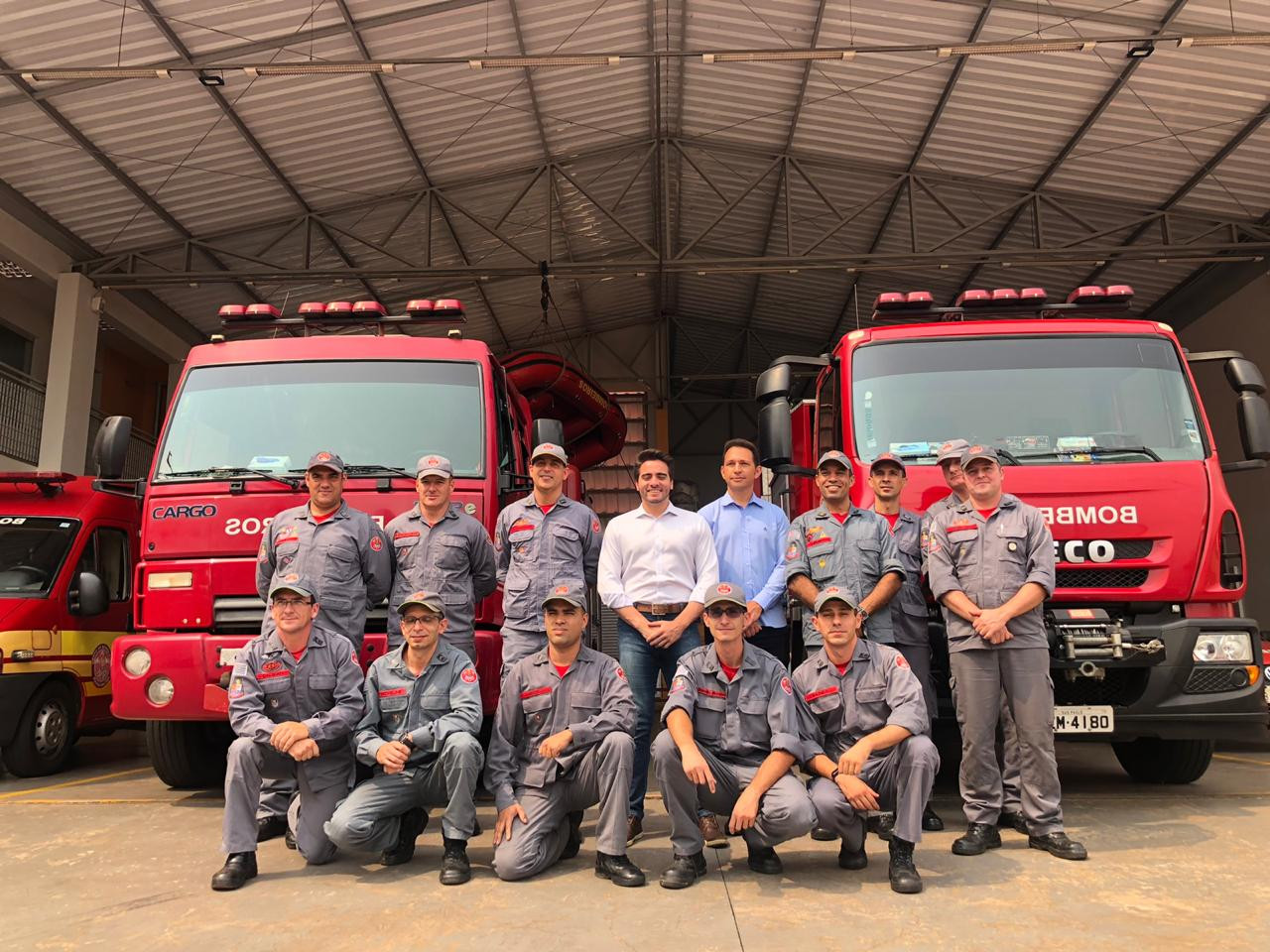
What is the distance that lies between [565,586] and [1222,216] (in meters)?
12.8

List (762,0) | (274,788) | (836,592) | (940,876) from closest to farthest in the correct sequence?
(940,876)
(836,592)
(274,788)
(762,0)

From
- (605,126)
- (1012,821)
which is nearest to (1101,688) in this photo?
(1012,821)

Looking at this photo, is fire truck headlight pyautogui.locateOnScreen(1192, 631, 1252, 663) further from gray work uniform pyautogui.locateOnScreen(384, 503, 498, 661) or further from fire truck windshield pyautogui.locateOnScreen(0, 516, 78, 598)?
fire truck windshield pyautogui.locateOnScreen(0, 516, 78, 598)

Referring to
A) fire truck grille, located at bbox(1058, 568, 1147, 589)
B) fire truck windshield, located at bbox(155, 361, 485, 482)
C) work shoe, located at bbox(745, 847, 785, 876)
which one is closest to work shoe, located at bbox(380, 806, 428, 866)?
work shoe, located at bbox(745, 847, 785, 876)

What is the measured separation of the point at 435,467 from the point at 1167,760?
459 centimetres

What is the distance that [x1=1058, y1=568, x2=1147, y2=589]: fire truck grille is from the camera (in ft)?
16.3

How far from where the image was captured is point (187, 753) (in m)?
6.03

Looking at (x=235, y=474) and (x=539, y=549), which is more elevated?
(x=235, y=474)

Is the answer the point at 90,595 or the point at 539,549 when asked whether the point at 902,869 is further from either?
the point at 90,595

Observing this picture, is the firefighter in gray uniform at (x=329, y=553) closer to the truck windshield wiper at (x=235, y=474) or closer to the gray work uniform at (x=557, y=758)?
the truck windshield wiper at (x=235, y=474)

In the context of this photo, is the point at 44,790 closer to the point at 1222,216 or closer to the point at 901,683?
the point at 901,683

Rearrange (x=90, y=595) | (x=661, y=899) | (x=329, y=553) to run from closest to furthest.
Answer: (x=661, y=899)
(x=329, y=553)
(x=90, y=595)

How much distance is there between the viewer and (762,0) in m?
10.8

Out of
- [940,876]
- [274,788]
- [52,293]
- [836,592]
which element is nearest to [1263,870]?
[940,876]
